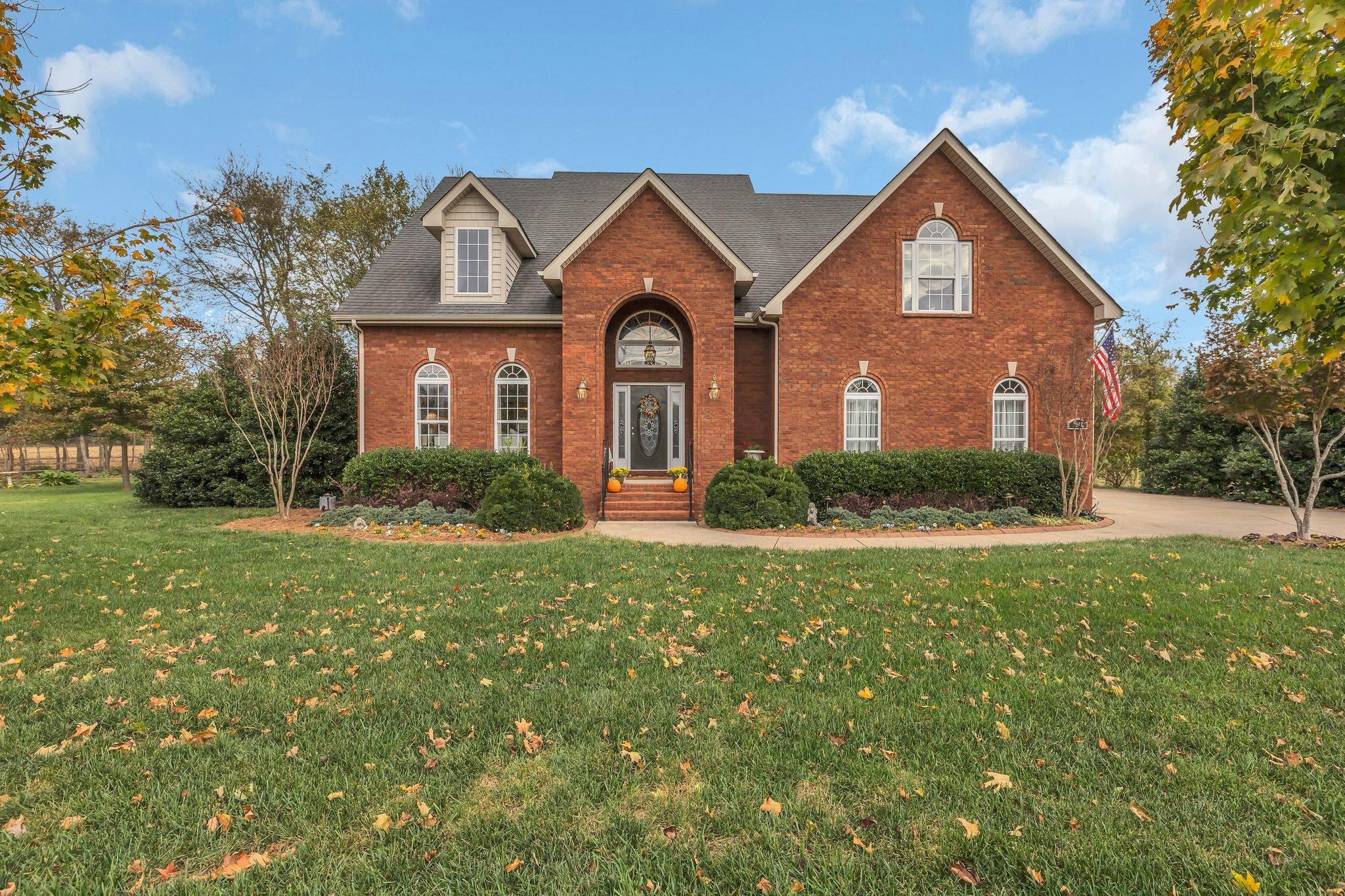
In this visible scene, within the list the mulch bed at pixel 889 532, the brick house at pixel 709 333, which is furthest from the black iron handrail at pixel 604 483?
the mulch bed at pixel 889 532

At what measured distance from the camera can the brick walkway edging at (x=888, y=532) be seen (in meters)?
10.6

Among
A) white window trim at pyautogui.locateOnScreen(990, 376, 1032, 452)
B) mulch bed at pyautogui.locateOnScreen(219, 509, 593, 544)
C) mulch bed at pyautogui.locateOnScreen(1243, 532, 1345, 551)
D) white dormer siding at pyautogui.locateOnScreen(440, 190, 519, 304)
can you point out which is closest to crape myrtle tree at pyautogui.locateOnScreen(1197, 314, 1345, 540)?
mulch bed at pyautogui.locateOnScreen(1243, 532, 1345, 551)

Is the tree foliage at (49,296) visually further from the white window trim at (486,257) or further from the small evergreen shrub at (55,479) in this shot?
the small evergreen shrub at (55,479)

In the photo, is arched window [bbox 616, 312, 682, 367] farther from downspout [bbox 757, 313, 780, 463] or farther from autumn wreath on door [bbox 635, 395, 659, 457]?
downspout [bbox 757, 313, 780, 463]

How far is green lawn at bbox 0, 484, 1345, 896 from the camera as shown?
2.41 meters

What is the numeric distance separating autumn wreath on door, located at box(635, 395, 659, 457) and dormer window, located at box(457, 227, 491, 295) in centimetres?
487

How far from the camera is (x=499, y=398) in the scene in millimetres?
14883

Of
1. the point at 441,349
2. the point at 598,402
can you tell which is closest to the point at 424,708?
the point at 598,402

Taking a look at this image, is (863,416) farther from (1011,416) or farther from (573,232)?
(573,232)

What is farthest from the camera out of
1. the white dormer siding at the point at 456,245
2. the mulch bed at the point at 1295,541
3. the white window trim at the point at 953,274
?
the white dormer siding at the point at 456,245

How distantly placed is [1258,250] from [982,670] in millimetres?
3362

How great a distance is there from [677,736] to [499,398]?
41.6ft

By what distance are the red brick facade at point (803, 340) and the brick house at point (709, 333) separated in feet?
0.12

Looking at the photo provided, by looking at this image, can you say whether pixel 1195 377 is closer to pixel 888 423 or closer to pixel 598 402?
pixel 888 423
